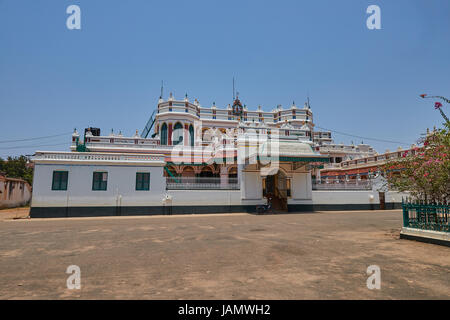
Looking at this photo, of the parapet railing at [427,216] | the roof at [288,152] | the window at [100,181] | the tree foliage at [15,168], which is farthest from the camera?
the tree foliage at [15,168]

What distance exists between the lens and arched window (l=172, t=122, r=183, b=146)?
32.6 m

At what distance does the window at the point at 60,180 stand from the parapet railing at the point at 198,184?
23.4 ft

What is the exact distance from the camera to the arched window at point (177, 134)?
3259 centimetres

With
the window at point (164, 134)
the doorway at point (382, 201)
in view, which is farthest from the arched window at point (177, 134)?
the doorway at point (382, 201)

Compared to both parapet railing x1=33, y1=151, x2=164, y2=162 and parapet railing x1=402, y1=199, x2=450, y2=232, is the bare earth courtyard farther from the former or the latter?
parapet railing x1=33, y1=151, x2=164, y2=162

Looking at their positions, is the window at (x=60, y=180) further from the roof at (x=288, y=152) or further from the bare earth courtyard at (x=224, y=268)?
the roof at (x=288, y=152)

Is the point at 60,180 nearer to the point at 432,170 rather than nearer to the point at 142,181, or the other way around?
the point at 142,181

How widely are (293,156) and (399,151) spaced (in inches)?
568

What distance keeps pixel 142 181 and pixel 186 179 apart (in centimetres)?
333

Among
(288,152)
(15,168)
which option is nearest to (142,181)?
(288,152)

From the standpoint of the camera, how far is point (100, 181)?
1959cm

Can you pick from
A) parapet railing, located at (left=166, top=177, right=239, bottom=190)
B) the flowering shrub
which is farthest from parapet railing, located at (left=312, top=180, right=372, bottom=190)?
the flowering shrub

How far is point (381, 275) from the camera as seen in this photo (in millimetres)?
5008
